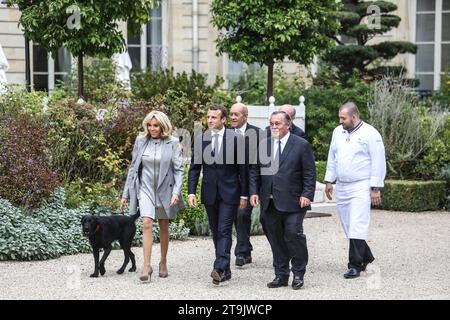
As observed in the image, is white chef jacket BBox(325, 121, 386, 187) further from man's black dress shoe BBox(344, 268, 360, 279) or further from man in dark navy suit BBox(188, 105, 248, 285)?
man in dark navy suit BBox(188, 105, 248, 285)

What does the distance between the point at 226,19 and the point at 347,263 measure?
6425 mm

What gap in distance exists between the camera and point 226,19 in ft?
51.0

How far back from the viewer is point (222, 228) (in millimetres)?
9078

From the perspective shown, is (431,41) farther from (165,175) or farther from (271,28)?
(165,175)

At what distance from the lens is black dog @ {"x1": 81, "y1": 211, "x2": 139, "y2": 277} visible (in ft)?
30.5

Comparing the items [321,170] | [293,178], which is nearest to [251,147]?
[293,178]

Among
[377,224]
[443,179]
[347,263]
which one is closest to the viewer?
[347,263]

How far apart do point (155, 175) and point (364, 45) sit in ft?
37.5

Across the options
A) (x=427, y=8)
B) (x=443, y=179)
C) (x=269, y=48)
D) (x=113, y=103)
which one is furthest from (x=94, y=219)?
(x=427, y=8)

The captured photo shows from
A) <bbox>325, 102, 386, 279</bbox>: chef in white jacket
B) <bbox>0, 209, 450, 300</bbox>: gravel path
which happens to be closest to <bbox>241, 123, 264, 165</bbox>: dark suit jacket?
<bbox>325, 102, 386, 279</bbox>: chef in white jacket

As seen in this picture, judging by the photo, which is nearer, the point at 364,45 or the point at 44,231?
the point at 44,231

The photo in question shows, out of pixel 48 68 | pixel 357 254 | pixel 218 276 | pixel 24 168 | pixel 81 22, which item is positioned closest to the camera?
pixel 218 276

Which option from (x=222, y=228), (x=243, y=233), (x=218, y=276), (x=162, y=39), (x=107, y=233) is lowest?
(x=218, y=276)
